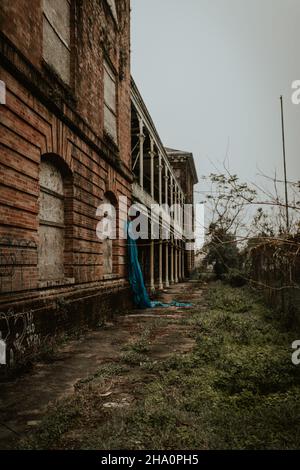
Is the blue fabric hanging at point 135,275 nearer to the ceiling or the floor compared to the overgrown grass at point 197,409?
nearer to the ceiling

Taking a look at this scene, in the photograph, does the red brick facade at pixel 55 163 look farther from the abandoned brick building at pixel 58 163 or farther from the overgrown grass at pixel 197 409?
the overgrown grass at pixel 197 409

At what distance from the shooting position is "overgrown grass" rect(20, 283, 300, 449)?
2.86m

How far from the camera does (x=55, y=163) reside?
23.6 ft

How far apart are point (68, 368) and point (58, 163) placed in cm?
406

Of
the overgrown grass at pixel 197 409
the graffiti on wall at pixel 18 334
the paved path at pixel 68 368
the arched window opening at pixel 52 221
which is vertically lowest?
the paved path at pixel 68 368

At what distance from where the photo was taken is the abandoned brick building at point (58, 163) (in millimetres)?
5207

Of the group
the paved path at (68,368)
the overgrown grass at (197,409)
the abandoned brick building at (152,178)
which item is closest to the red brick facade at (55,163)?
the paved path at (68,368)

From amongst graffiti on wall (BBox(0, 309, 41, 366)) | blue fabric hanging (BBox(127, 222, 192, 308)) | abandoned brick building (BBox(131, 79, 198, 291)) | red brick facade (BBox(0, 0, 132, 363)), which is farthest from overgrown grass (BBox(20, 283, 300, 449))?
abandoned brick building (BBox(131, 79, 198, 291))

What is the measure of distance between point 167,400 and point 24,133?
4.43 m

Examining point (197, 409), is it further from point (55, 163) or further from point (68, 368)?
point (55, 163)

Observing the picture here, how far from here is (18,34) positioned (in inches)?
217

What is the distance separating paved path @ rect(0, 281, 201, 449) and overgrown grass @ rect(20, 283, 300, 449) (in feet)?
0.87

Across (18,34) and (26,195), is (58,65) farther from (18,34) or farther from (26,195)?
(26,195)

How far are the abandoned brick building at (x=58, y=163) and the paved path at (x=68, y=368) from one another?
1.67ft
